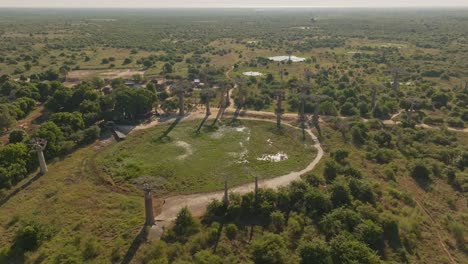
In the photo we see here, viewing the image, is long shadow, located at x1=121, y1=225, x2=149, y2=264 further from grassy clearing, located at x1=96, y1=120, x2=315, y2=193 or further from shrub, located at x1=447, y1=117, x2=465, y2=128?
shrub, located at x1=447, y1=117, x2=465, y2=128

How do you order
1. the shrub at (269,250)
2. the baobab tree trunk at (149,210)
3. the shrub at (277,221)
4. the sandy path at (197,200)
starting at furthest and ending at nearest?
the sandy path at (197,200)
the shrub at (277,221)
the baobab tree trunk at (149,210)
the shrub at (269,250)

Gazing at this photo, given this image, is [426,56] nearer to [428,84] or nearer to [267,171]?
[428,84]

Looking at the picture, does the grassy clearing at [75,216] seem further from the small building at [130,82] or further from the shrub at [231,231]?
the small building at [130,82]

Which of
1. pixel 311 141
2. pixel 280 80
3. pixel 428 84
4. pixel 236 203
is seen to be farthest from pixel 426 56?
pixel 236 203

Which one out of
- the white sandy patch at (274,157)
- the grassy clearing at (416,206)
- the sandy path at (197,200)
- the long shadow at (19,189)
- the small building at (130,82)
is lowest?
the grassy clearing at (416,206)

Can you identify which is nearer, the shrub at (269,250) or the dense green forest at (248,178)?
the shrub at (269,250)

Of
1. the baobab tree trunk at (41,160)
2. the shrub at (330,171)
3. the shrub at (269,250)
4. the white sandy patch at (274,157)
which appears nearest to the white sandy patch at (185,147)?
the white sandy patch at (274,157)

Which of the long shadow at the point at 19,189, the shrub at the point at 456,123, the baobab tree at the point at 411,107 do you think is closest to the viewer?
the long shadow at the point at 19,189

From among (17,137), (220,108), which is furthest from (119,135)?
(220,108)
